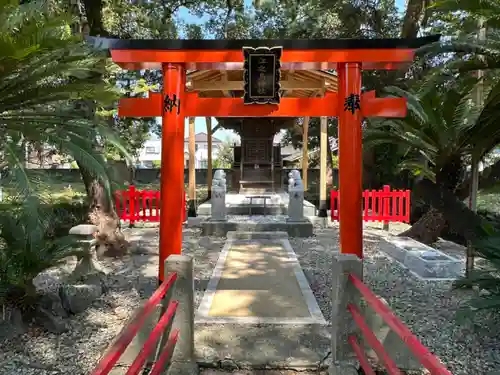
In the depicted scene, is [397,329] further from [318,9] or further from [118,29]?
A: [318,9]

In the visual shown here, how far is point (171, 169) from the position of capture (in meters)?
5.01

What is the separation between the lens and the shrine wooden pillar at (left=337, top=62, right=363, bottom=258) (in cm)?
486

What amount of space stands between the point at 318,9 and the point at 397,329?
15.2 metres

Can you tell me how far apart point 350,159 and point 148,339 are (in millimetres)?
3245

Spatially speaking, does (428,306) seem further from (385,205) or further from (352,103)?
(385,205)

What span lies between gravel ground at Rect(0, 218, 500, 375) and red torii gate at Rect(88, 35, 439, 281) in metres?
1.10

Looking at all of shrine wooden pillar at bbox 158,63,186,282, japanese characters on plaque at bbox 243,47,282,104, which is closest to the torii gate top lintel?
japanese characters on plaque at bbox 243,47,282,104

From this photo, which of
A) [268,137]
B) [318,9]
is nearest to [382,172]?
[268,137]

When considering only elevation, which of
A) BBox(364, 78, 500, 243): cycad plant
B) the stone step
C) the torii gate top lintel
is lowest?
the stone step

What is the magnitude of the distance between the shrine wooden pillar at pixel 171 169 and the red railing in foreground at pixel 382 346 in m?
2.45

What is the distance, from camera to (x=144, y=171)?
105 feet

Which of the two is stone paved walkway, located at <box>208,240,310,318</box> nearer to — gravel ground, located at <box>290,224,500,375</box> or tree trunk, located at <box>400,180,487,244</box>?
gravel ground, located at <box>290,224,500,375</box>

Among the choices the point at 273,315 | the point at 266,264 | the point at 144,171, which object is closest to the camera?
the point at 273,315

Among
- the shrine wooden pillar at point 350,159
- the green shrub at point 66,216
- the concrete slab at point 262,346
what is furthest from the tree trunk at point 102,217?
the shrine wooden pillar at point 350,159
